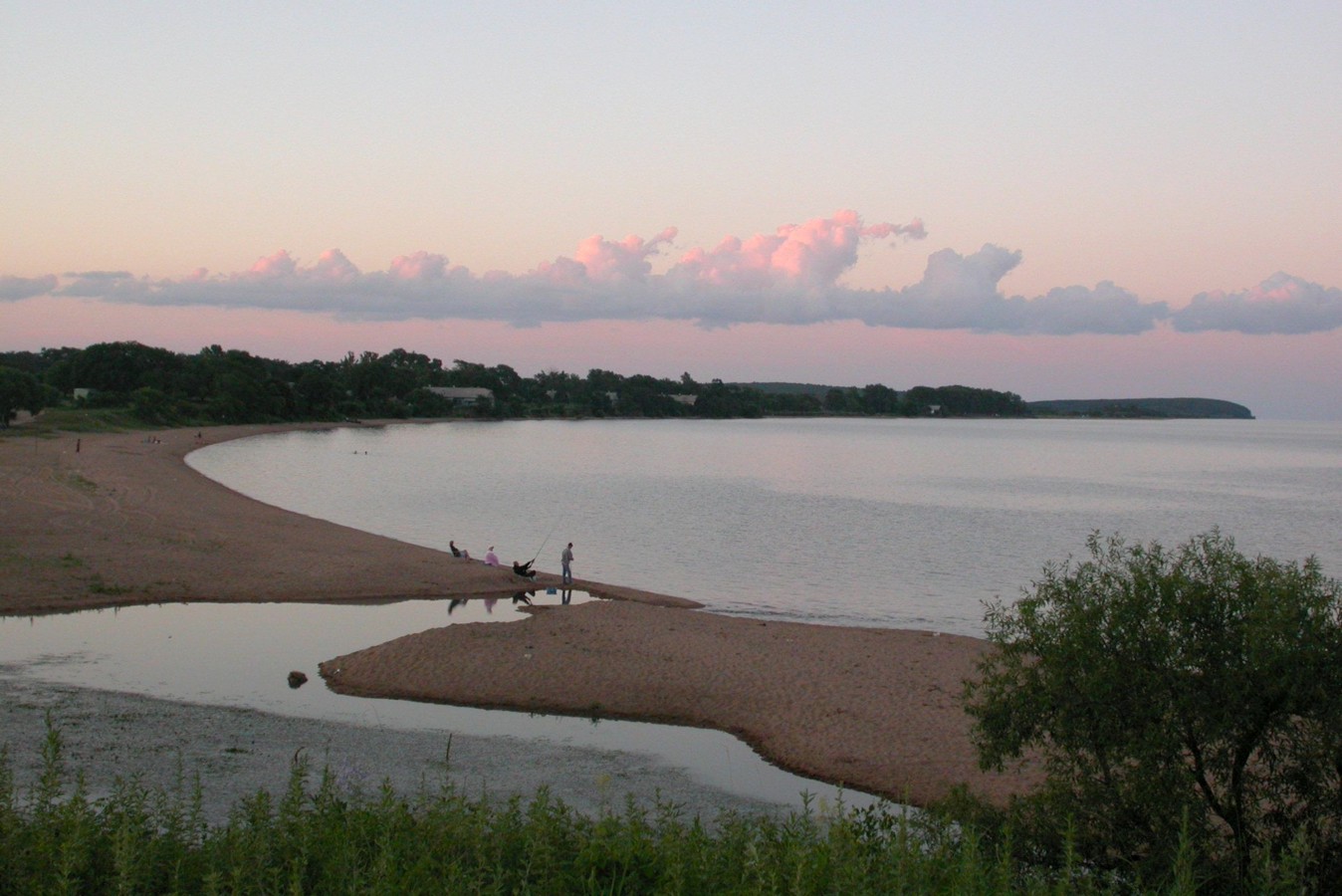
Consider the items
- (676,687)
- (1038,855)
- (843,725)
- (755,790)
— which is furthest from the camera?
(676,687)

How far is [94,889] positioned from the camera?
25.0 feet

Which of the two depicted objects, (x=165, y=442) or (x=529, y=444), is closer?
(x=165, y=442)

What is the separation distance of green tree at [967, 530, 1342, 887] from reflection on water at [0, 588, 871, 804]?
492cm

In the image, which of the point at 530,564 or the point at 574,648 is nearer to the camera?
the point at 574,648

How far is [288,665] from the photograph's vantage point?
22953mm

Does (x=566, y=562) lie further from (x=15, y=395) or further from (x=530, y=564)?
(x=15, y=395)

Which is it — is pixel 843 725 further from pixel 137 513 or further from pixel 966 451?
pixel 966 451

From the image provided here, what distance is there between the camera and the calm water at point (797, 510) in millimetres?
38188

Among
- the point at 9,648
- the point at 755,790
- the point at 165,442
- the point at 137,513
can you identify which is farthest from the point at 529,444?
the point at 755,790

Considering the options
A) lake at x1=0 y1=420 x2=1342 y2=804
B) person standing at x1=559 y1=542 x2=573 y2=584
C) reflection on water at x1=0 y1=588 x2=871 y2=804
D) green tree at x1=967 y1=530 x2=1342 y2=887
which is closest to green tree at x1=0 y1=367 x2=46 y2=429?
lake at x1=0 y1=420 x2=1342 y2=804

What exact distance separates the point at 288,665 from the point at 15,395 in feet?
268

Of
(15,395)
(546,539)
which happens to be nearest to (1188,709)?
(546,539)

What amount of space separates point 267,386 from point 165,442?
59.7 meters

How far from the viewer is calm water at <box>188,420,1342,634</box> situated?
38188 mm
